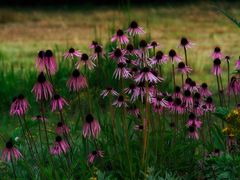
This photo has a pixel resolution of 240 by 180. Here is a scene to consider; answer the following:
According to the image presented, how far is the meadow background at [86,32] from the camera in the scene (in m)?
8.27

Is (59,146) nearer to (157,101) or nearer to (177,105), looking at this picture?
(157,101)

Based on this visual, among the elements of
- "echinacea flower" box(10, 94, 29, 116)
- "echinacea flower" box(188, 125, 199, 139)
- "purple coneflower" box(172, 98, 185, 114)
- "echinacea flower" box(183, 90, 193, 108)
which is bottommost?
"echinacea flower" box(188, 125, 199, 139)

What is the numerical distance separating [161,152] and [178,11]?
10.7 metres

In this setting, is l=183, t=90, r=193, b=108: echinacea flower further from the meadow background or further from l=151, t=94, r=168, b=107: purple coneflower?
the meadow background

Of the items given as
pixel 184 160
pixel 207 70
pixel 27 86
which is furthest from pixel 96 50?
pixel 207 70

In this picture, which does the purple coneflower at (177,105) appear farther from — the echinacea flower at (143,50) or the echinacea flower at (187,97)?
the echinacea flower at (143,50)

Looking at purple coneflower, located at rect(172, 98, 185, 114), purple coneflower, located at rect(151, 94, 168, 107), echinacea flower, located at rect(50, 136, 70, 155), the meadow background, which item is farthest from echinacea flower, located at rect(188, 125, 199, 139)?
the meadow background

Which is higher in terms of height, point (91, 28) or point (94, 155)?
point (91, 28)

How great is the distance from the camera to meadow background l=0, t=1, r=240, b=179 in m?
8.27

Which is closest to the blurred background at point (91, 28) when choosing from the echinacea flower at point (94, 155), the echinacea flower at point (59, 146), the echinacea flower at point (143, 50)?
the echinacea flower at point (94, 155)

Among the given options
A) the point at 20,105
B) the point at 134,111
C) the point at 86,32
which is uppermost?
the point at 20,105

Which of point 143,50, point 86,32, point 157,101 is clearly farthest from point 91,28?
point 143,50

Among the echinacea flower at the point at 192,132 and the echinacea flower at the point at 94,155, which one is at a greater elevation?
the echinacea flower at the point at 192,132

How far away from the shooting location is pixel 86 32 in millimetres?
12547
